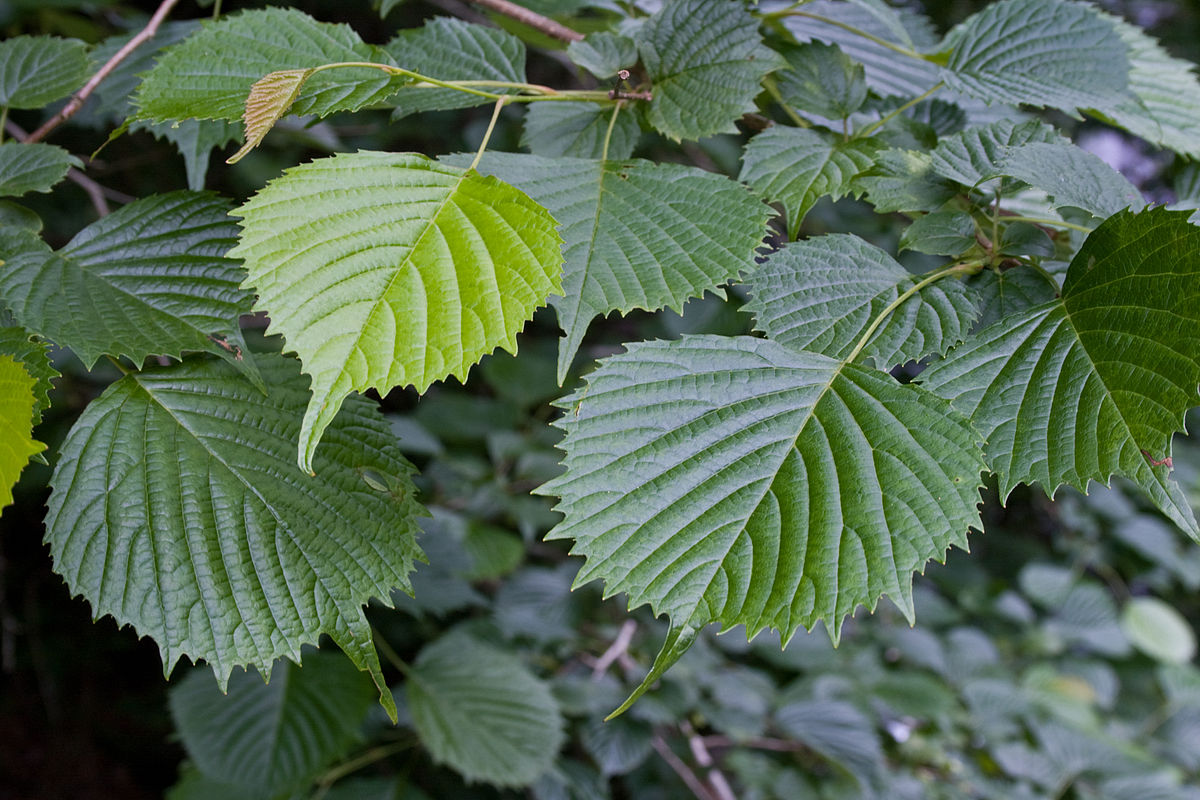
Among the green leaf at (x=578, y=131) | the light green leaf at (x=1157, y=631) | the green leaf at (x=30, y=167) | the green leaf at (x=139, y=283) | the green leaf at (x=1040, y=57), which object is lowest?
the light green leaf at (x=1157, y=631)

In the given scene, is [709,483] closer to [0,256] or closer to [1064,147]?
[1064,147]

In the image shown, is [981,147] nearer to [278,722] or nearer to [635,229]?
[635,229]

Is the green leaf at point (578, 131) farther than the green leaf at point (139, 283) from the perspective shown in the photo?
Yes

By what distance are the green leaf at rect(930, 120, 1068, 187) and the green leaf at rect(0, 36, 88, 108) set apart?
0.86 metres

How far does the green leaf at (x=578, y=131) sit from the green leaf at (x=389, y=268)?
209mm

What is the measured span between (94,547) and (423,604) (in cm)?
91

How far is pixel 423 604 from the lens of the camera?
1.49 metres

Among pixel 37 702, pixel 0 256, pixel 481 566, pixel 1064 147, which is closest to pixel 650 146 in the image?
pixel 481 566

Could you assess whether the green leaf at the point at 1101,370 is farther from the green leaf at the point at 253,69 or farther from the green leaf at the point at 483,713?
the green leaf at the point at 483,713

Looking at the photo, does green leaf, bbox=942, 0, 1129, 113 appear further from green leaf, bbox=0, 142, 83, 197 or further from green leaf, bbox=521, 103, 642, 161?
green leaf, bbox=0, 142, 83, 197

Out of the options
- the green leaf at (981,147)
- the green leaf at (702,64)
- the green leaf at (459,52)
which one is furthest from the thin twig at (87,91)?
the green leaf at (981,147)

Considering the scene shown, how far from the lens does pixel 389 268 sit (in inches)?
21.0

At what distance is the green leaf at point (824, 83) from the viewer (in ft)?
2.72

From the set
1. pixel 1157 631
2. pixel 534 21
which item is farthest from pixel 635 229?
pixel 1157 631
